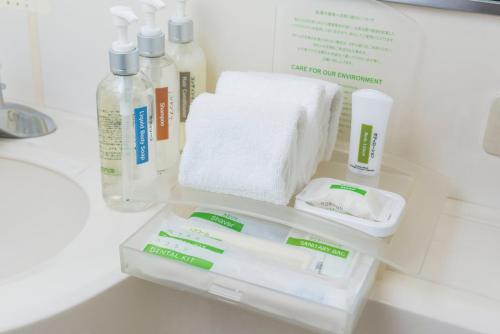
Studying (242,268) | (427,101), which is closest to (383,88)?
(427,101)

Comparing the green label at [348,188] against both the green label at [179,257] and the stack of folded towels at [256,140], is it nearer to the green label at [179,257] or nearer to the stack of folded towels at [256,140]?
the stack of folded towels at [256,140]

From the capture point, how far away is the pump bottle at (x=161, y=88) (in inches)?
28.0

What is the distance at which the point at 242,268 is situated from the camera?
1.98ft

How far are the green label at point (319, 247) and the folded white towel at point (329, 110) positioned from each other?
4.8 inches

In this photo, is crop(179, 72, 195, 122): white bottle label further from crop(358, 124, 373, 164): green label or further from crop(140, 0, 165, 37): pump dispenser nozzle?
crop(358, 124, 373, 164): green label

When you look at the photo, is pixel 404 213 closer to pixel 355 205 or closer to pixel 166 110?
pixel 355 205

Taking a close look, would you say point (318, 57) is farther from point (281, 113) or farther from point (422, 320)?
point (422, 320)

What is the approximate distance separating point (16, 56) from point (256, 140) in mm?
512

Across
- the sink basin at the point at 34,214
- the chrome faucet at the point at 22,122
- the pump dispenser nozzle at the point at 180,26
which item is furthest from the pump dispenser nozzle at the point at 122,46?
the chrome faucet at the point at 22,122

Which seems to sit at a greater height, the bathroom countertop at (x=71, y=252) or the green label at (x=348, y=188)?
the green label at (x=348, y=188)

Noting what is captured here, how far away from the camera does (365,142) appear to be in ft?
2.35

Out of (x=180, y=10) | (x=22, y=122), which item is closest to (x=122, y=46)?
(x=180, y=10)

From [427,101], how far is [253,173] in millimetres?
240

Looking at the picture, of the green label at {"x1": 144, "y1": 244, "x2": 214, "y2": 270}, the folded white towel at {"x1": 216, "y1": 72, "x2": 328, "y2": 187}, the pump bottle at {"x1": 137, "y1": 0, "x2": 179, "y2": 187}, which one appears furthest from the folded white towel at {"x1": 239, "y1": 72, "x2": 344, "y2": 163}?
the green label at {"x1": 144, "y1": 244, "x2": 214, "y2": 270}
